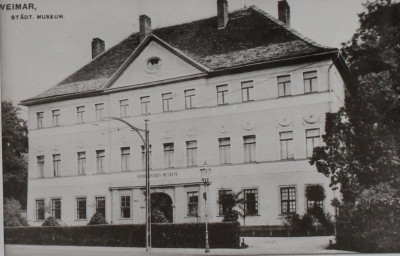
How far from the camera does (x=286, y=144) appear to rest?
8.74 m

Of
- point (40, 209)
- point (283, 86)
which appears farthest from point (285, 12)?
point (40, 209)

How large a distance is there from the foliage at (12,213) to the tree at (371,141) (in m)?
4.40

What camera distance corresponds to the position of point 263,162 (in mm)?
8898

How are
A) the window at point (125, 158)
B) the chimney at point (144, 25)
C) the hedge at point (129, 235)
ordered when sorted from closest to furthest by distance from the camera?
the hedge at point (129, 235)
the chimney at point (144, 25)
the window at point (125, 158)

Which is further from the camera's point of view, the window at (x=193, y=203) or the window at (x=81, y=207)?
the window at (x=193, y=203)

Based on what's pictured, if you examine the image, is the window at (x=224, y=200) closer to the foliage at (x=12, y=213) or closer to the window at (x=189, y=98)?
the window at (x=189, y=98)

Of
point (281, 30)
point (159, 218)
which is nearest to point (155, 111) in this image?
point (159, 218)

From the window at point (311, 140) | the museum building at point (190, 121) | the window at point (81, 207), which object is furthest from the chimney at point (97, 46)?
the window at point (311, 140)

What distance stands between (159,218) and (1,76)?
301 centimetres

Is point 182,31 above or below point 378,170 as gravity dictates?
above

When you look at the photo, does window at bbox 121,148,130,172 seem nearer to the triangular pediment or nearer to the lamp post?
the lamp post

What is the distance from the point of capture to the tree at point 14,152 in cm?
831

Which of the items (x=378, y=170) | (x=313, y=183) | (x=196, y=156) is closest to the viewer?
(x=378, y=170)

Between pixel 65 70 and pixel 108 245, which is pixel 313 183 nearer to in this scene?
pixel 108 245
